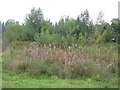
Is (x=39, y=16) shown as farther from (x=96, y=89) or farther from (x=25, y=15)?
(x=96, y=89)

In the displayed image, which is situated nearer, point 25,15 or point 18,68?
point 18,68

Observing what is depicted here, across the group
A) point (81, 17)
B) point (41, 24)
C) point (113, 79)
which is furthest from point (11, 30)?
point (113, 79)

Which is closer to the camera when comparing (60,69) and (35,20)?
(60,69)

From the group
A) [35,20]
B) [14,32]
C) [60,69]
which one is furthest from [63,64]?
[35,20]

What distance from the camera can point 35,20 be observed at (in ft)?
110

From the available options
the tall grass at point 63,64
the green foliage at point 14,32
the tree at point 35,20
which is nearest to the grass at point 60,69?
the tall grass at point 63,64

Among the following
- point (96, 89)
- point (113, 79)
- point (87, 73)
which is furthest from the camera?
point (87, 73)

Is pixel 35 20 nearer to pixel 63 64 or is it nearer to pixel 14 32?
pixel 14 32

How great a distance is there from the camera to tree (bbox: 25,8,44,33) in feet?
109

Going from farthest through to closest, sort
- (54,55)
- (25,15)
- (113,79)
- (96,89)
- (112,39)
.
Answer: (25,15), (112,39), (54,55), (113,79), (96,89)

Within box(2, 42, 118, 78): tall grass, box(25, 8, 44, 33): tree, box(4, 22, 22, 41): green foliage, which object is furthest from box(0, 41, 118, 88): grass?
box(25, 8, 44, 33): tree

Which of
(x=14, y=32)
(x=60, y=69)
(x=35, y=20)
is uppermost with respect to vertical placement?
(x=35, y=20)

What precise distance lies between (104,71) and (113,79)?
0.89 m

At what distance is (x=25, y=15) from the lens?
35.0 meters
